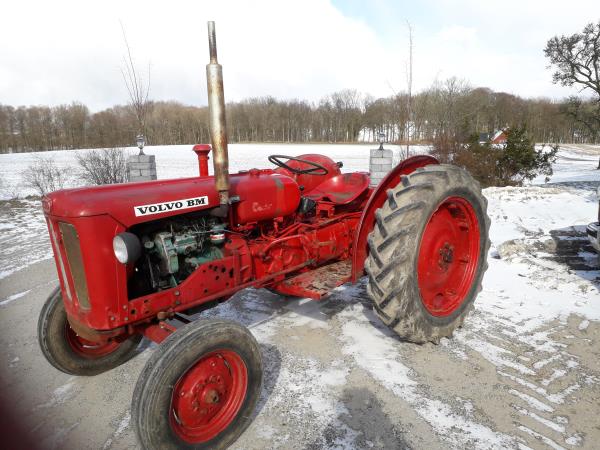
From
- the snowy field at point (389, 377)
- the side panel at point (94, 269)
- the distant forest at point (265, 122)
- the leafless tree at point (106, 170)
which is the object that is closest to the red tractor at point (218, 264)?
the side panel at point (94, 269)

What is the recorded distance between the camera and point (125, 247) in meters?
1.99

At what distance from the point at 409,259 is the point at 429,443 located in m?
1.06

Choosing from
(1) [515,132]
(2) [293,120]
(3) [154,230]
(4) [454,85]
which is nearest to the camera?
(3) [154,230]

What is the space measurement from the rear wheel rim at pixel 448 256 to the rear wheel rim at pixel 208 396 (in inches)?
58.7

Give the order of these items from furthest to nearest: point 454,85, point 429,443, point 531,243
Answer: point 454,85 → point 531,243 → point 429,443

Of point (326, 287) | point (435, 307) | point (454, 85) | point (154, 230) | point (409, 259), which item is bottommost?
point (435, 307)

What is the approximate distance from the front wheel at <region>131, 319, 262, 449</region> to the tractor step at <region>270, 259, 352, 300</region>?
0.75 m

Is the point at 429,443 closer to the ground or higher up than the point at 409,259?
closer to the ground

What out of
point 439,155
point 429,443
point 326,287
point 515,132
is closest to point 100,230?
point 326,287

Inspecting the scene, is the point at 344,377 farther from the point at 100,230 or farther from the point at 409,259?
the point at 100,230

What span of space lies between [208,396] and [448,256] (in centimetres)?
207

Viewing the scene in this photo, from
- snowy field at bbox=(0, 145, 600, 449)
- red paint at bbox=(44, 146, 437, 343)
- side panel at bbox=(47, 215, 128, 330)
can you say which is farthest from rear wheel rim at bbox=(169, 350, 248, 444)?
side panel at bbox=(47, 215, 128, 330)

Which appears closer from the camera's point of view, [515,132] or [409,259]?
[409,259]

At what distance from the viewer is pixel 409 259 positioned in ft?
8.54
